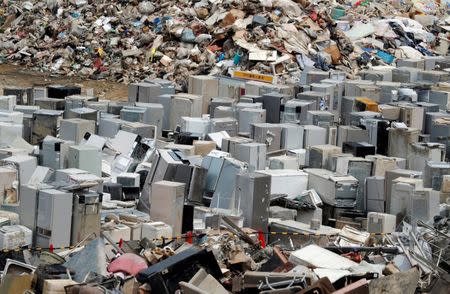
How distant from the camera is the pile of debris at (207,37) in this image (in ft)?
90.1

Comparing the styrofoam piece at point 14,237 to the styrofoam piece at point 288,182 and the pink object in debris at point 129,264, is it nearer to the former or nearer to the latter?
the pink object in debris at point 129,264

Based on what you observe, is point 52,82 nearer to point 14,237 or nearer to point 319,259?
point 14,237

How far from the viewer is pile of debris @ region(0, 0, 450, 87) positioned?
1081 inches

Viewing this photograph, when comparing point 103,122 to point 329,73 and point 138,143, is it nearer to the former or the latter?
point 138,143

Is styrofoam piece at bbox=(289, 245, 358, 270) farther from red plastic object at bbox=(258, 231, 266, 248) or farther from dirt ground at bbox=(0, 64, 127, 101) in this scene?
dirt ground at bbox=(0, 64, 127, 101)

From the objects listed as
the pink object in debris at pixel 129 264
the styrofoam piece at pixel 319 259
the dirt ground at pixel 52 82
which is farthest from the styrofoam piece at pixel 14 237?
the dirt ground at pixel 52 82

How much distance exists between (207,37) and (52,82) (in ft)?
13.4

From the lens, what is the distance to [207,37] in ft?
92.8

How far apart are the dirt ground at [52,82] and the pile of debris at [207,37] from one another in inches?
18.7

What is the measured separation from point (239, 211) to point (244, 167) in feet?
3.60

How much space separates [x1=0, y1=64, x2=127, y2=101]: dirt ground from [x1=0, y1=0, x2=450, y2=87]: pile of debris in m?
0.47

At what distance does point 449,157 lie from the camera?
20.8 metres

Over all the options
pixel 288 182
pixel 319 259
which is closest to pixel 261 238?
pixel 319 259

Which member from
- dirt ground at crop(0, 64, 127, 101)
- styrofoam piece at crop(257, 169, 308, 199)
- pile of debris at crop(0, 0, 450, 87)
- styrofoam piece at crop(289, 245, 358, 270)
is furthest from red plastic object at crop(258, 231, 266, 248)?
dirt ground at crop(0, 64, 127, 101)
